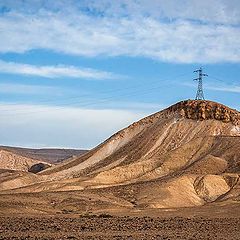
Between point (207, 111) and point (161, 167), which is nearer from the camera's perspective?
point (161, 167)

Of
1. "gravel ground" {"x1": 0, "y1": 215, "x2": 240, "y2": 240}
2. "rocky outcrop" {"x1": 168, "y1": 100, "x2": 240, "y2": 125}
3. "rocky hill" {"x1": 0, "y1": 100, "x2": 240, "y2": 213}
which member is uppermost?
"rocky outcrop" {"x1": 168, "y1": 100, "x2": 240, "y2": 125}

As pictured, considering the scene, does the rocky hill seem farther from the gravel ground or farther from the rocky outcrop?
A: the gravel ground

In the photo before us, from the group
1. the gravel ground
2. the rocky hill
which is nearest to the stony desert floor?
the gravel ground

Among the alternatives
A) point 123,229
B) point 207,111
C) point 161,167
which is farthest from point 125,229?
point 207,111

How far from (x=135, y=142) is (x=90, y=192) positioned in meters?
36.3

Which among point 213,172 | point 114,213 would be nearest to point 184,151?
point 213,172

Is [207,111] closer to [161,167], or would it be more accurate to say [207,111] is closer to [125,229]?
[161,167]

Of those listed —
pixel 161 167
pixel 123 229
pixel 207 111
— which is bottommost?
pixel 123 229

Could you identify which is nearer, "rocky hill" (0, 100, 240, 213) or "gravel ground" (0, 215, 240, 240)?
"gravel ground" (0, 215, 240, 240)

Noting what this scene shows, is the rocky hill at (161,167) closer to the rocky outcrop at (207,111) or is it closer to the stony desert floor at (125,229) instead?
the rocky outcrop at (207,111)

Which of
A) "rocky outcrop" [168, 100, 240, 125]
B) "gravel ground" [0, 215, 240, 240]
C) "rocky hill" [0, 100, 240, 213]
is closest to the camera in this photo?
"gravel ground" [0, 215, 240, 240]

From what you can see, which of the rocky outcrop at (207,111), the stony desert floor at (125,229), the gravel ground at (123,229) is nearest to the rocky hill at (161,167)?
the rocky outcrop at (207,111)

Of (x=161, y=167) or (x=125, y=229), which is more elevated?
(x=161, y=167)

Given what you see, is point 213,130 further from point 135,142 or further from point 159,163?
point 159,163
